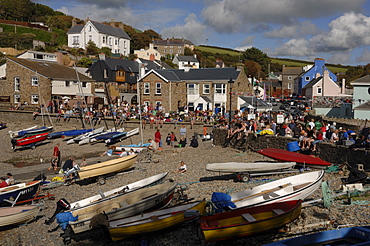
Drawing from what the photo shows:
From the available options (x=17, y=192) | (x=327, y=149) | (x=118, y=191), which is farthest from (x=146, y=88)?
(x=118, y=191)

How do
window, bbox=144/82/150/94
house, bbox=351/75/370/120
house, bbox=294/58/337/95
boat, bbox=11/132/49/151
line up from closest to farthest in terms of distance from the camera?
boat, bbox=11/132/49/151 < house, bbox=351/75/370/120 < window, bbox=144/82/150/94 < house, bbox=294/58/337/95

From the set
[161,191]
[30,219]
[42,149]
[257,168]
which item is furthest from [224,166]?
[42,149]

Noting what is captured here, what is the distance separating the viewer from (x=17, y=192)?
51.9 feet

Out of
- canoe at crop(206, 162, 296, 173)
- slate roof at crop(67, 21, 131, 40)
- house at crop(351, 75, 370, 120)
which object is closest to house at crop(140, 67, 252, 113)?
house at crop(351, 75, 370, 120)

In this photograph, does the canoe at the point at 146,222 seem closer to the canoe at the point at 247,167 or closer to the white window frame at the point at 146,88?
the canoe at the point at 247,167

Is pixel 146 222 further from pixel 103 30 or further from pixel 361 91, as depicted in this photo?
pixel 103 30

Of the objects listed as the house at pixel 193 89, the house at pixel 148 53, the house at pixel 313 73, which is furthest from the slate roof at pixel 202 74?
the house at pixel 148 53

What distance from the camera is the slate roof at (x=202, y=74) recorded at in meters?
44.3

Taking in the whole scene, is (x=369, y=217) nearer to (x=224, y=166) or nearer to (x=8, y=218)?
(x=224, y=166)

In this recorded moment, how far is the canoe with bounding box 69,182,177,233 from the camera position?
12539 millimetres

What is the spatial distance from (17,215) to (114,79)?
4242 centimetres

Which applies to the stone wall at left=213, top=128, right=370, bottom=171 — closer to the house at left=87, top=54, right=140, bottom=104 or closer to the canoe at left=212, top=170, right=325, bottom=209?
the canoe at left=212, top=170, right=325, bottom=209

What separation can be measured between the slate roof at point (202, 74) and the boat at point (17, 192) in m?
28.8

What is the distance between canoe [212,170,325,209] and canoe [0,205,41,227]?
685 centimetres
